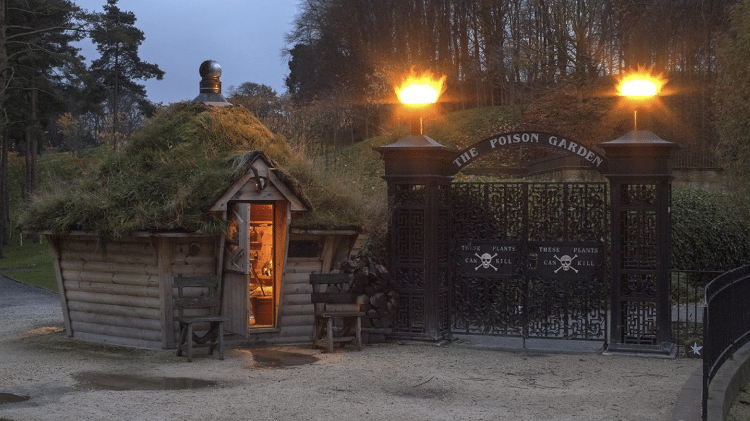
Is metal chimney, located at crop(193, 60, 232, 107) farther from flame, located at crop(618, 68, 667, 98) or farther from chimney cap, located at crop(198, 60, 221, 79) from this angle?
flame, located at crop(618, 68, 667, 98)

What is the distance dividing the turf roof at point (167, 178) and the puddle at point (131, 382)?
2.58 m

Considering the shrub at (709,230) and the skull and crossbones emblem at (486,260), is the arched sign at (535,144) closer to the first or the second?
the skull and crossbones emblem at (486,260)

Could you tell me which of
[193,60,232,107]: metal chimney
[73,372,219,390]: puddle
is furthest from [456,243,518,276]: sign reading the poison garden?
[193,60,232,107]: metal chimney

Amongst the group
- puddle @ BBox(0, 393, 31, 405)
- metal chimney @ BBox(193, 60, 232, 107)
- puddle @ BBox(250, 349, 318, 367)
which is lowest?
puddle @ BBox(0, 393, 31, 405)

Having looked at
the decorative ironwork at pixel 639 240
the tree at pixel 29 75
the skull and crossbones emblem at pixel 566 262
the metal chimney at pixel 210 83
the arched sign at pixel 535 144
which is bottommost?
the skull and crossbones emblem at pixel 566 262

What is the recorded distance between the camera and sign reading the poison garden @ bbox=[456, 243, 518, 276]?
13.8 meters

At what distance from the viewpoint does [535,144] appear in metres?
13.9

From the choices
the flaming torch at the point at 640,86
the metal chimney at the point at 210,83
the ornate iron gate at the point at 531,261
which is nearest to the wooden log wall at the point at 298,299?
the ornate iron gate at the point at 531,261

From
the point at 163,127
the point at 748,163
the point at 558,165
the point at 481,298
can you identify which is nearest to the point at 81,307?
the point at 163,127

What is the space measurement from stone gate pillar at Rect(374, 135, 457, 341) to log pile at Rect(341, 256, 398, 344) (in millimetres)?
181

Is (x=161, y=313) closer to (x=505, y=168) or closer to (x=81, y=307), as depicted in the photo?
(x=81, y=307)

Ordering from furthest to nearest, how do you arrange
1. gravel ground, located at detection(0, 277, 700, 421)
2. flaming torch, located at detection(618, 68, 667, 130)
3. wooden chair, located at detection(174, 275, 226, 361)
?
1. flaming torch, located at detection(618, 68, 667, 130)
2. wooden chair, located at detection(174, 275, 226, 361)
3. gravel ground, located at detection(0, 277, 700, 421)

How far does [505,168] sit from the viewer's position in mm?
36000

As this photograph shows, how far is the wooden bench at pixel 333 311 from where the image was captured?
13.2 meters
